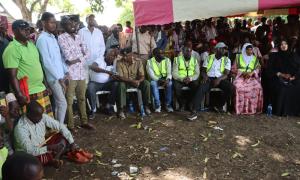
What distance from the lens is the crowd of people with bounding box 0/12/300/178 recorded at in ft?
14.7

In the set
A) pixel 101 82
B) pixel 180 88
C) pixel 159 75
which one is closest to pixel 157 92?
pixel 159 75

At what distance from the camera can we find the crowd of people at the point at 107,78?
4.49 metres

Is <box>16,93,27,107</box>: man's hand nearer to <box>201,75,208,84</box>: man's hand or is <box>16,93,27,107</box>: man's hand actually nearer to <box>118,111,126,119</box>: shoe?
<box>118,111,126,119</box>: shoe

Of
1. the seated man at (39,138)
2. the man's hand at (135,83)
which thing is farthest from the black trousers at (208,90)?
the seated man at (39,138)

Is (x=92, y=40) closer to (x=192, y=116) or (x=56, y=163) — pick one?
(x=192, y=116)

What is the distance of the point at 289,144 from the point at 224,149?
1.10 metres

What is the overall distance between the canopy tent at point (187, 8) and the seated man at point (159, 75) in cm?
156

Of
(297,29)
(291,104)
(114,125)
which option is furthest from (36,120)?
(297,29)

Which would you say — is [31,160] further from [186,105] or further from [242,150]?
[186,105]

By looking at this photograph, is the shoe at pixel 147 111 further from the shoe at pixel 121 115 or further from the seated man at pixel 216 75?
the seated man at pixel 216 75

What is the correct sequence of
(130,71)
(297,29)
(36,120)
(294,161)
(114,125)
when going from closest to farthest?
(36,120) → (294,161) → (114,125) → (130,71) → (297,29)

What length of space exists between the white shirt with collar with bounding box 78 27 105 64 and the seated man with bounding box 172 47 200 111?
1698mm

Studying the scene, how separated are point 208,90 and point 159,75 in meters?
1.12

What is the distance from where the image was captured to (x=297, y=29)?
926 centimetres
